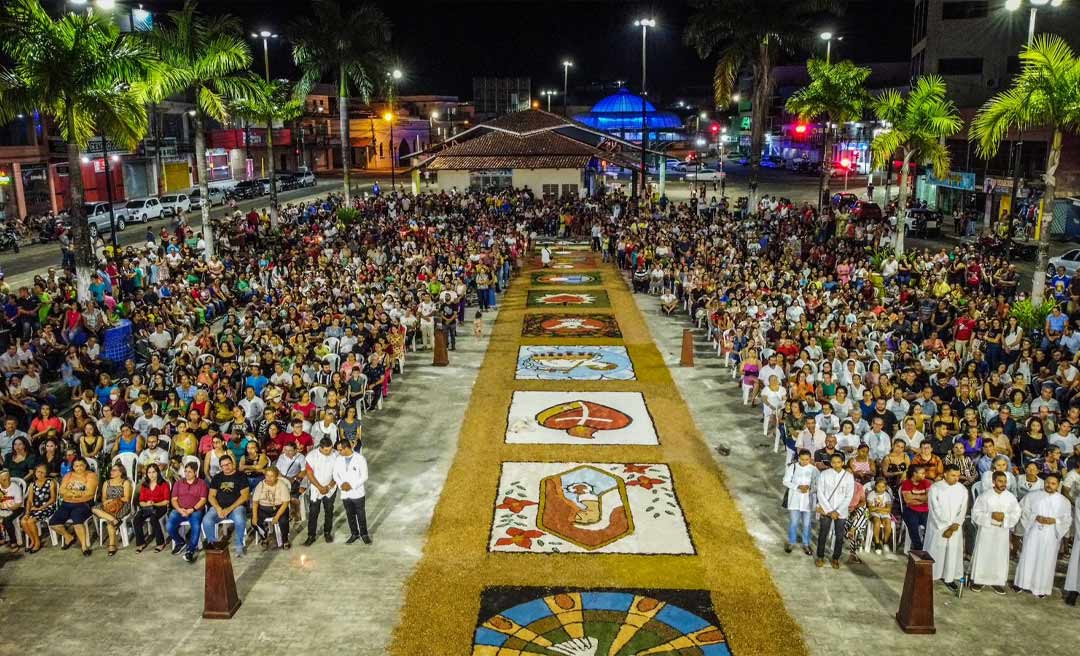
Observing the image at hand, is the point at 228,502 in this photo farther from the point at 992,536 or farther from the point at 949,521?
the point at 992,536

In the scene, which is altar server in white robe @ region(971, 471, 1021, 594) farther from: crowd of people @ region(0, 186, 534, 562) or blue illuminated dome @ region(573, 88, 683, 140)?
blue illuminated dome @ region(573, 88, 683, 140)

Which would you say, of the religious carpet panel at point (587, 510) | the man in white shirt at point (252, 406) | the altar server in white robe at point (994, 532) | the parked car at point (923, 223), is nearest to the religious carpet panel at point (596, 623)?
the religious carpet panel at point (587, 510)

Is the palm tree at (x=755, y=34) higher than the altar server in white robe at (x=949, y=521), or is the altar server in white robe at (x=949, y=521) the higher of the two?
the palm tree at (x=755, y=34)

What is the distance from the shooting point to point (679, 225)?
36.7 meters

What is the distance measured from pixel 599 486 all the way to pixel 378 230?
81.3 ft

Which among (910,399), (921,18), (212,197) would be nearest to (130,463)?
(910,399)

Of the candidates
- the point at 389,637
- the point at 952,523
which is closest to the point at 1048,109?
the point at 952,523

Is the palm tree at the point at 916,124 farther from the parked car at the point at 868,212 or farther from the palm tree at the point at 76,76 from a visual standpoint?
the palm tree at the point at 76,76

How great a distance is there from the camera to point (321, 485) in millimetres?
11828

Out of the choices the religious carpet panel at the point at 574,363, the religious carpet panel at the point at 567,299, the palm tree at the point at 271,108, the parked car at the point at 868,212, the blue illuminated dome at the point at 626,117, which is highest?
the blue illuminated dome at the point at 626,117

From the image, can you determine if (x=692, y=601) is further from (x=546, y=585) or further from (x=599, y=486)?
(x=599, y=486)

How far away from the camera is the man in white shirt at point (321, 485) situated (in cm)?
1184

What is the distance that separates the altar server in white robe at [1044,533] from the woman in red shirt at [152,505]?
11.1m

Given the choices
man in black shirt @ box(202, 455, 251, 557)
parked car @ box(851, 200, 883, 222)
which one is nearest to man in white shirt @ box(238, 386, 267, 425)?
man in black shirt @ box(202, 455, 251, 557)
